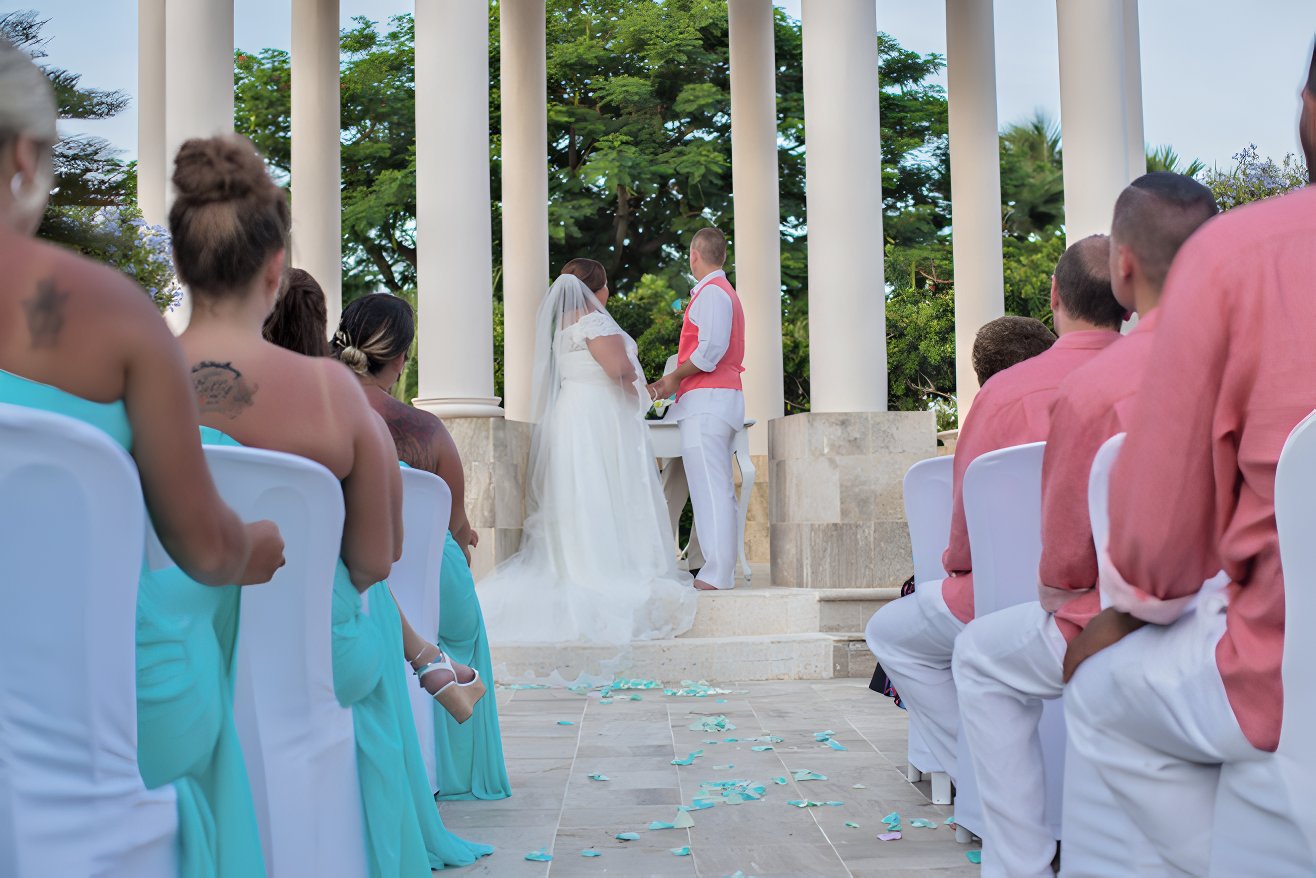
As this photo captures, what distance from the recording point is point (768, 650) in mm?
11602

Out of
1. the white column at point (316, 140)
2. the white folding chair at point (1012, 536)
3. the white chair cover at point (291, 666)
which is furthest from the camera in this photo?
the white column at point (316, 140)

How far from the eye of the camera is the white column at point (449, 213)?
13117 millimetres

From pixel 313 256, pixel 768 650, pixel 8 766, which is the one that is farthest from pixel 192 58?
pixel 8 766

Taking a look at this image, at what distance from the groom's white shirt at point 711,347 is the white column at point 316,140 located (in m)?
6.37

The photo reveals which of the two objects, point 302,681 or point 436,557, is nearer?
point 302,681

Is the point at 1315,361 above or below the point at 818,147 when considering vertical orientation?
below

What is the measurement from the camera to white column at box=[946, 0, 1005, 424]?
17.1 m

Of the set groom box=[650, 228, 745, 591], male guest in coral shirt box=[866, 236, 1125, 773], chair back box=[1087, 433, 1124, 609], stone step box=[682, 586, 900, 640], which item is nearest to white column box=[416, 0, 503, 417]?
groom box=[650, 228, 745, 591]

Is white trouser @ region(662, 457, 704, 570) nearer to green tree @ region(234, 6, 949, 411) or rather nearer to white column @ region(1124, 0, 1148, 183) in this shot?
white column @ region(1124, 0, 1148, 183)

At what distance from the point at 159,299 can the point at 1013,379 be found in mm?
7823

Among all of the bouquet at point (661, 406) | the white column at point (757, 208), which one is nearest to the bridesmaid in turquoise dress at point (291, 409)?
the bouquet at point (661, 406)

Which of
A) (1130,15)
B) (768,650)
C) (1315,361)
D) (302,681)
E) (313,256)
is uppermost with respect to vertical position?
(1130,15)

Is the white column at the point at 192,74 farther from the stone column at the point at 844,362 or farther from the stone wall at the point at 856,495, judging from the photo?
the stone wall at the point at 856,495

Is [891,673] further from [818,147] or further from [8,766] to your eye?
[818,147]
